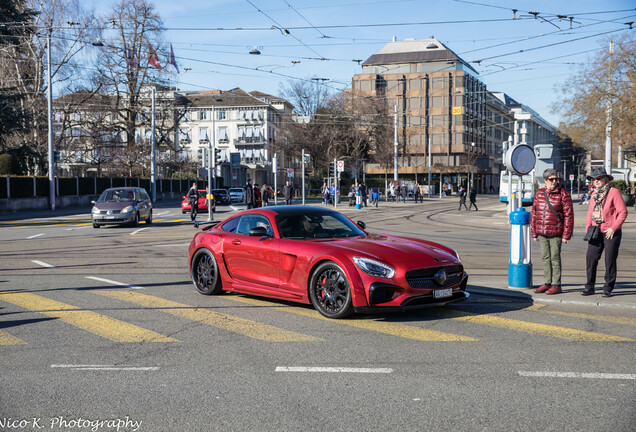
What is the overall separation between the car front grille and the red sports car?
12 mm

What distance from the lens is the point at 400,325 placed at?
7.71 m

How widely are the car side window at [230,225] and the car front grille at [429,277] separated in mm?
3093

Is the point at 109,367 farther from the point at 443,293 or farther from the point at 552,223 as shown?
the point at 552,223

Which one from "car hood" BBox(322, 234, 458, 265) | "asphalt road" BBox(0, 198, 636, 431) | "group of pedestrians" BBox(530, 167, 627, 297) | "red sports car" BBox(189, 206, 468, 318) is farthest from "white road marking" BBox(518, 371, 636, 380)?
"group of pedestrians" BBox(530, 167, 627, 297)

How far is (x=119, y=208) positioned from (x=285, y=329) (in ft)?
67.3

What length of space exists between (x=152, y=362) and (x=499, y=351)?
321cm

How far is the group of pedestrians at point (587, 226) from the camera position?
30.5 feet

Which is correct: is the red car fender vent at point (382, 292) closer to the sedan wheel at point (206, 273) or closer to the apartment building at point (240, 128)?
the sedan wheel at point (206, 273)

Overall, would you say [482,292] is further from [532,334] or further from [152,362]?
[152,362]

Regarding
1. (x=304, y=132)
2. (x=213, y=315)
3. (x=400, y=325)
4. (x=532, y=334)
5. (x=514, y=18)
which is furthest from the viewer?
(x=304, y=132)

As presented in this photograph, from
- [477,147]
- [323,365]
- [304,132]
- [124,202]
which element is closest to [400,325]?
[323,365]

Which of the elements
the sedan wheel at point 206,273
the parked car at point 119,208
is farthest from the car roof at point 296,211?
the parked car at point 119,208

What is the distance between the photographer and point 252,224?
9.50 m

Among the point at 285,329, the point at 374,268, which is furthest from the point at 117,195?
the point at 374,268
